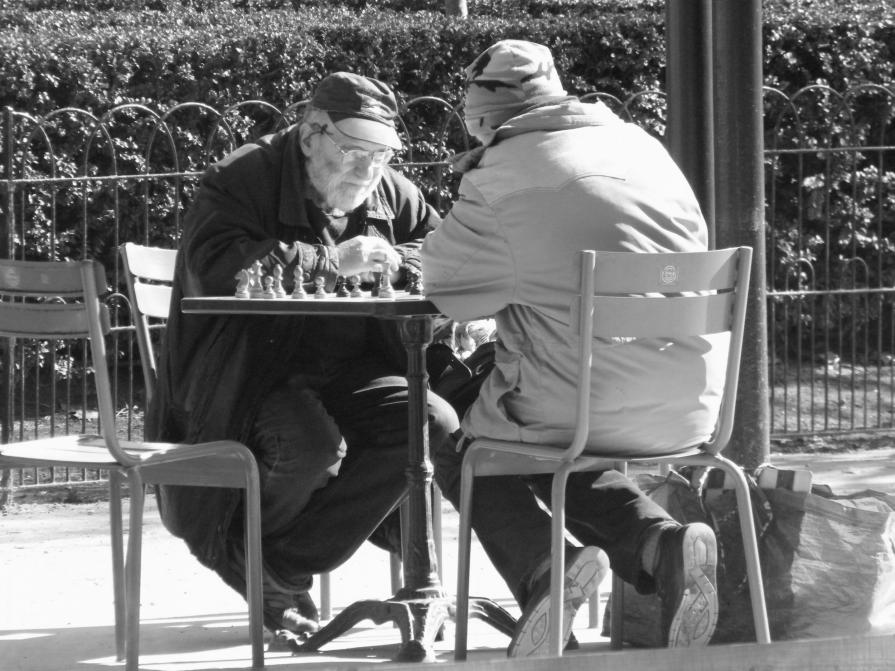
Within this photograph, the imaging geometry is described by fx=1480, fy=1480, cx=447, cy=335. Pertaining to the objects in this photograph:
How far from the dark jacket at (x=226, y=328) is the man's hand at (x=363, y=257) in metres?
0.04

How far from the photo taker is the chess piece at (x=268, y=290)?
3.56 meters

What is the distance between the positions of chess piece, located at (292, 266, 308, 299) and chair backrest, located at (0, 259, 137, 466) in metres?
0.45

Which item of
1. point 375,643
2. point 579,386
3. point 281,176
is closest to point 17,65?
point 281,176

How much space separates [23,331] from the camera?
3.87 metres

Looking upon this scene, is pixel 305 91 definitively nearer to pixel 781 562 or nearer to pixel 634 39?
pixel 634 39

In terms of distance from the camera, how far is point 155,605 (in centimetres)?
448

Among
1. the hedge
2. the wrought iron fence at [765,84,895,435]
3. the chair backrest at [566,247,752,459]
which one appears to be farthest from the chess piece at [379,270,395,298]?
the wrought iron fence at [765,84,895,435]

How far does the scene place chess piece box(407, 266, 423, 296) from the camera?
12.4 feet

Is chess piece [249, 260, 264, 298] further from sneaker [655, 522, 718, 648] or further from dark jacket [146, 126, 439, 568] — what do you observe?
sneaker [655, 522, 718, 648]

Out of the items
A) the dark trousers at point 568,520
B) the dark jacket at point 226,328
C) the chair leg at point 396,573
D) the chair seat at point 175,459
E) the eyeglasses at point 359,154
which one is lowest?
the chair leg at point 396,573

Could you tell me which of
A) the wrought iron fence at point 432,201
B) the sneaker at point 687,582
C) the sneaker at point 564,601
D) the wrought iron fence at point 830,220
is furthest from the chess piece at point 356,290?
the wrought iron fence at point 830,220

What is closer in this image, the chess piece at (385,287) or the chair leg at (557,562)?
the chair leg at (557,562)

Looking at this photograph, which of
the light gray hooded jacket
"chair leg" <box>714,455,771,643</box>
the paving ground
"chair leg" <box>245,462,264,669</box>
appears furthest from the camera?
the paving ground

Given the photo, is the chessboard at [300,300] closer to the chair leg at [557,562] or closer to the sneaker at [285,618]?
the chair leg at [557,562]
